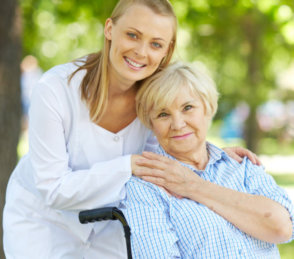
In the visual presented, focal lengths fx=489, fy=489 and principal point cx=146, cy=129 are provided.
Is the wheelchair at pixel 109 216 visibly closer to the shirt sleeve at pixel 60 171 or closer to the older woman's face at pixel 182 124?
the shirt sleeve at pixel 60 171

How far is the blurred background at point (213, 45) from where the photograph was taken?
420cm

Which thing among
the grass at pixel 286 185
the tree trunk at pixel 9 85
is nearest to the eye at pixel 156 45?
the tree trunk at pixel 9 85

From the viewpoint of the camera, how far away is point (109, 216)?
216 centimetres

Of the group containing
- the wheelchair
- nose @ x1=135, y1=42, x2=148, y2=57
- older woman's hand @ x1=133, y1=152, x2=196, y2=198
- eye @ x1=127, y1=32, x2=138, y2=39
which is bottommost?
the wheelchair

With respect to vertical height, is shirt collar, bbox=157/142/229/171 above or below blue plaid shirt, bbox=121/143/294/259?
above

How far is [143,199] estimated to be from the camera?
2.24m

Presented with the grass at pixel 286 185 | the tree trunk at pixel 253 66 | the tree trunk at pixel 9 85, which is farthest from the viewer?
the tree trunk at pixel 253 66

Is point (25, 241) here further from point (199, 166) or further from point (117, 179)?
point (199, 166)

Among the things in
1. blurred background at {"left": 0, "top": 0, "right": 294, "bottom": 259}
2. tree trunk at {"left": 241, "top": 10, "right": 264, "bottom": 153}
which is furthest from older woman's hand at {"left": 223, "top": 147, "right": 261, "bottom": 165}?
tree trunk at {"left": 241, "top": 10, "right": 264, "bottom": 153}

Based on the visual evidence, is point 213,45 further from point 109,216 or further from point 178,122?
point 109,216

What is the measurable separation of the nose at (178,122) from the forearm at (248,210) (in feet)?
0.96

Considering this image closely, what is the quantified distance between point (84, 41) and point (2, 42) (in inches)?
244

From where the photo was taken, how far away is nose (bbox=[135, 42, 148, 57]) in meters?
2.35

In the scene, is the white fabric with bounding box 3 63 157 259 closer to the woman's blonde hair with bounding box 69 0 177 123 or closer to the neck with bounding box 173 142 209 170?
the woman's blonde hair with bounding box 69 0 177 123
